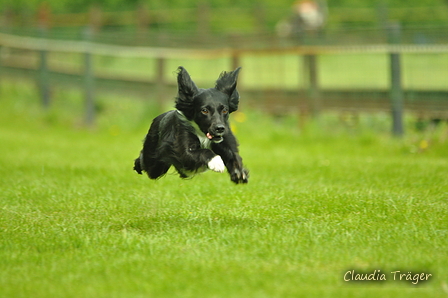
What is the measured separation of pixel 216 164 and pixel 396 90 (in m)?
7.01

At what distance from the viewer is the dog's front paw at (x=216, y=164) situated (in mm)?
5434

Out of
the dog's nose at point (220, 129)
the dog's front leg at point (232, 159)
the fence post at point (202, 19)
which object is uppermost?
the fence post at point (202, 19)

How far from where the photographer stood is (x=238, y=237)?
511 cm

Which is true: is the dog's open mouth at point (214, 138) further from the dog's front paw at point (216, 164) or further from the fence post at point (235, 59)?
the fence post at point (235, 59)

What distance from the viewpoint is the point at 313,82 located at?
44.7 feet

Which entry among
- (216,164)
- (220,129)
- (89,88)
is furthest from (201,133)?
(89,88)

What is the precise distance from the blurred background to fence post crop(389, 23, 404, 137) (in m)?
0.02

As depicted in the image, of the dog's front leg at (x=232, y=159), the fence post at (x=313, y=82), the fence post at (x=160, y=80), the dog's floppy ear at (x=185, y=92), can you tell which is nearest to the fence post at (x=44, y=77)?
the fence post at (x=160, y=80)

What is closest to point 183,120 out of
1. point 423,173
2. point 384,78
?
point 423,173

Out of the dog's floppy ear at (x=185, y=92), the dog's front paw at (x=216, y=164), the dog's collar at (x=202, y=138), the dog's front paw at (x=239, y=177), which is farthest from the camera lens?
the dog's floppy ear at (x=185, y=92)

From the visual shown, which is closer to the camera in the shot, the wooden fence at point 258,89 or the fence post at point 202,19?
the wooden fence at point 258,89

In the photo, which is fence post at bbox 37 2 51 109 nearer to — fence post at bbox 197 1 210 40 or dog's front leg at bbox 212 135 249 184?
fence post at bbox 197 1 210 40

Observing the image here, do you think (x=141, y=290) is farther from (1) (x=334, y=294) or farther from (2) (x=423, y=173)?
(2) (x=423, y=173)

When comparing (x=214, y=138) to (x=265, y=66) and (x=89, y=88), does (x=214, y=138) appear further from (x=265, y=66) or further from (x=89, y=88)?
(x=89, y=88)
